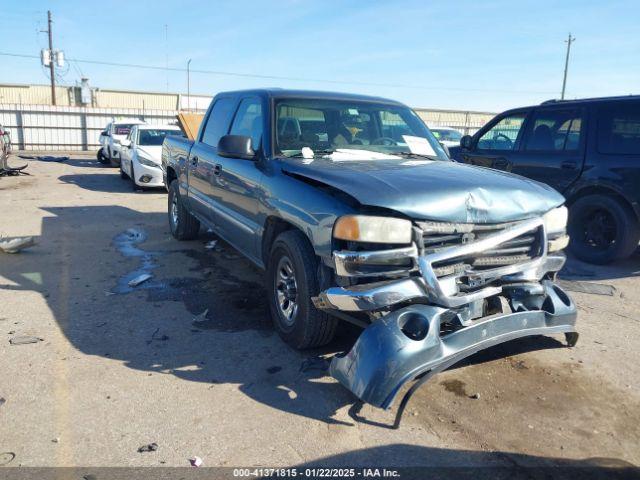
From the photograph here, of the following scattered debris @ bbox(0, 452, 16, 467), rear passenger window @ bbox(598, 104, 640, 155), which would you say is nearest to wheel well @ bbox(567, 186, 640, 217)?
rear passenger window @ bbox(598, 104, 640, 155)

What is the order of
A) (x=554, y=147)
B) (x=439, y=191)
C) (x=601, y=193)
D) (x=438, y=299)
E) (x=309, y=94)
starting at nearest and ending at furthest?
1. (x=438, y=299)
2. (x=439, y=191)
3. (x=309, y=94)
4. (x=601, y=193)
5. (x=554, y=147)

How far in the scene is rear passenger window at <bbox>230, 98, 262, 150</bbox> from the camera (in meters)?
4.73

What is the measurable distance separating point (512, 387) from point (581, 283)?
9.84ft

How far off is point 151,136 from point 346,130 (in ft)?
32.5

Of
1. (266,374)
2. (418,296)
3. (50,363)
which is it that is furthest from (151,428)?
(418,296)

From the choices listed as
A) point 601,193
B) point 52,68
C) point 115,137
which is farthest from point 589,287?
point 52,68

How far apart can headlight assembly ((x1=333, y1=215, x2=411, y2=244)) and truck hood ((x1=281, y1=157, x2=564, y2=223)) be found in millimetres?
84

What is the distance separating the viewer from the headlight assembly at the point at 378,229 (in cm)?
307

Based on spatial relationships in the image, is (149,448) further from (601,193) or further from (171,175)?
(601,193)

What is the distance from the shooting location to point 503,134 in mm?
7820

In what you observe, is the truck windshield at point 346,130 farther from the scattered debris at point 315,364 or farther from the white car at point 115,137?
the white car at point 115,137

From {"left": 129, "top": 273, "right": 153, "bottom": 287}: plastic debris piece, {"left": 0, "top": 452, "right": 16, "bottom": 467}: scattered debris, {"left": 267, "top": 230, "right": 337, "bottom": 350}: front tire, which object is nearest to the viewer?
{"left": 0, "top": 452, "right": 16, "bottom": 467}: scattered debris

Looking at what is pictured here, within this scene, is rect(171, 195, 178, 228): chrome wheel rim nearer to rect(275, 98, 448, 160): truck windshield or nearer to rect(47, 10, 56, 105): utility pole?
rect(275, 98, 448, 160): truck windshield

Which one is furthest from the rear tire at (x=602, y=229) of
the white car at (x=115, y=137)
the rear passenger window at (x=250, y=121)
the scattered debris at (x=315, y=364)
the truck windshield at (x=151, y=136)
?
the white car at (x=115, y=137)
